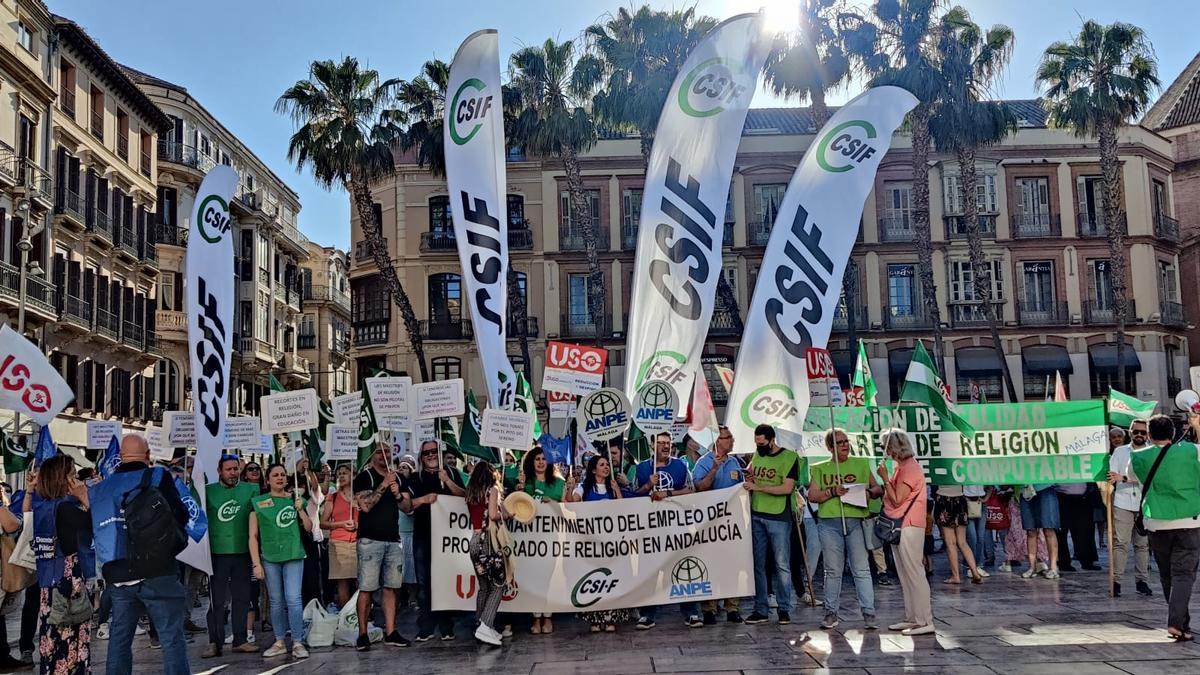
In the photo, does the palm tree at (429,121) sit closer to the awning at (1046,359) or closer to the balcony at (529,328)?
the balcony at (529,328)

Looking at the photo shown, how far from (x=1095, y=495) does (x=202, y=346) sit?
10952 millimetres

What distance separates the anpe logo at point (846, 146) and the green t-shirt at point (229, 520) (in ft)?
23.6

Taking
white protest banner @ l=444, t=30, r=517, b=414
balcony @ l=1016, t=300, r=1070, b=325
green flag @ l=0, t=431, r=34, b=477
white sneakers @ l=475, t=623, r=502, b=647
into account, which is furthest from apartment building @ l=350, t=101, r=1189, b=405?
white sneakers @ l=475, t=623, r=502, b=647

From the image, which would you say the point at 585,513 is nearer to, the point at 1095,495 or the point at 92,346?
the point at 1095,495

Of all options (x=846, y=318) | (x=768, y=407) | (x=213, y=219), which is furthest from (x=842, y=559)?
(x=846, y=318)

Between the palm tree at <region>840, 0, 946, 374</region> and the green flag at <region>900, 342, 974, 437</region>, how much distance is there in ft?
63.0

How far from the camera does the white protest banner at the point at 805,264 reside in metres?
11.5

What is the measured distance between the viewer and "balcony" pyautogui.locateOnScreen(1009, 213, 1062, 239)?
42.1 m

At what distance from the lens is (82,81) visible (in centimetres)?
3497

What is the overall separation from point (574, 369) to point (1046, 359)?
32375mm

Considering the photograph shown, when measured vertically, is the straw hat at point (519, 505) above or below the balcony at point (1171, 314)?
below

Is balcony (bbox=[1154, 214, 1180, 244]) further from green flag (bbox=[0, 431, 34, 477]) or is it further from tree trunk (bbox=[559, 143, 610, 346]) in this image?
green flag (bbox=[0, 431, 34, 477])

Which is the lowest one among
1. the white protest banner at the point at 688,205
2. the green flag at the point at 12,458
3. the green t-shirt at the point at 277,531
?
the green t-shirt at the point at 277,531

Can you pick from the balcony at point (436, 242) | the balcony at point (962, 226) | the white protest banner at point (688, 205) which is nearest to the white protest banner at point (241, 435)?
the white protest banner at point (688, 205)
